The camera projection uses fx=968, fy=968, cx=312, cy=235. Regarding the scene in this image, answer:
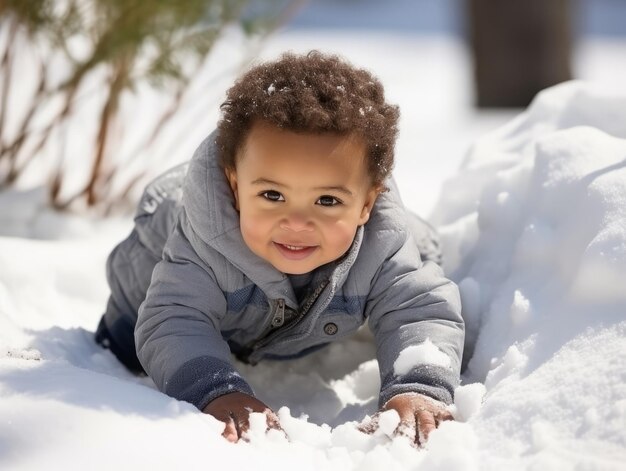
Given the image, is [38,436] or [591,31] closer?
[38,436]

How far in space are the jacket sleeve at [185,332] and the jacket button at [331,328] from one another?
21cm

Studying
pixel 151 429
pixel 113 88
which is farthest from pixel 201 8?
pixel 151 429

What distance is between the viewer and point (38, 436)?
1.38 meters

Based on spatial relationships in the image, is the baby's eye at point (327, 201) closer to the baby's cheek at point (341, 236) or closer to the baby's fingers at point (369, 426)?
the baby's cheek at point (341, 236)

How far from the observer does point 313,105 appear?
5.41 feet

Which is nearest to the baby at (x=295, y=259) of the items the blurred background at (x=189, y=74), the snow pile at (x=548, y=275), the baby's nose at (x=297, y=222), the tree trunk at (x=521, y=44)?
the baby's nose at (x=297, y=222)

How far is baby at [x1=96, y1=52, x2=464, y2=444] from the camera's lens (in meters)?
1.66

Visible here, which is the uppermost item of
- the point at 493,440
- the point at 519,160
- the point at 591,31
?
the point at 519,160

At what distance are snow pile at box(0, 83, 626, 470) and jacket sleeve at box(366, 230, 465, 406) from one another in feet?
0.05

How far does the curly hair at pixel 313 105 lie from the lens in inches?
65.1

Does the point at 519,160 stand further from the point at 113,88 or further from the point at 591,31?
the point at 591,31

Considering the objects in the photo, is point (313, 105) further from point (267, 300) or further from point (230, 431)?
point (230, 431)

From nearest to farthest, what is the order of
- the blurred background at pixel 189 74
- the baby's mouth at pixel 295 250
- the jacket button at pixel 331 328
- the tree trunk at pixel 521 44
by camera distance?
the baby's mouth at pixel 295 250
the jacket button at pixel 331 328
the blurred background at pixel 189 74
the tree trunk at pixel 521 44

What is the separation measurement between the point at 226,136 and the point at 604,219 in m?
0.72
